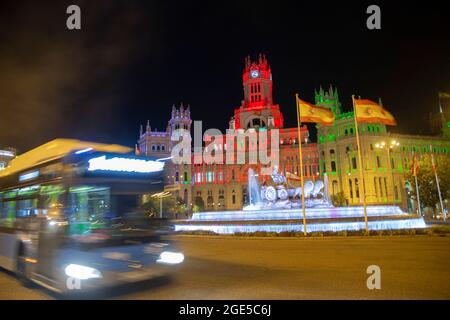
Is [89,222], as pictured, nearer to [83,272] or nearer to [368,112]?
[83,272]

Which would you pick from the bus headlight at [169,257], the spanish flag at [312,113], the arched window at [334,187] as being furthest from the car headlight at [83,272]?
the arched window at [334,187]

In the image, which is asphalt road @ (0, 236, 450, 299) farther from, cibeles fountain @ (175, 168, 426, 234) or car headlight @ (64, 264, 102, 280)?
cibeles fountain @ (175, 168, 426, 234)

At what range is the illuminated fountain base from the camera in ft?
77.5

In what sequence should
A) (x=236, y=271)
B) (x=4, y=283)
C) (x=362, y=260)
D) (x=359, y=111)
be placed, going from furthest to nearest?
(x=359, y=111) < (x=362, y=260) < (x=236, y=271) < (x=4, y=283)

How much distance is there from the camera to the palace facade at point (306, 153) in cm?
7262

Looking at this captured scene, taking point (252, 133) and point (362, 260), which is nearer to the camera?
point (362, 260)

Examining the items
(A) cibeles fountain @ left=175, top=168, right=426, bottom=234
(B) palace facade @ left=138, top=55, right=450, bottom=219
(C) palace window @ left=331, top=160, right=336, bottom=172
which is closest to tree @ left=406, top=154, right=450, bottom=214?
(B) palace facade @ left=138, top=55, right=450, bottom=219

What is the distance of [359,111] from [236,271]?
1904 cm

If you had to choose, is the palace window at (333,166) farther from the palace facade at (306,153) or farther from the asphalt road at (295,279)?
the asphalt road at (295,279)

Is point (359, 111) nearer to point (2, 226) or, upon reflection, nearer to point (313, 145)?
point (2, 226)

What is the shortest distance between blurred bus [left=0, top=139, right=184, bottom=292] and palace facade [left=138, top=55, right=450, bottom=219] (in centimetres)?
5840

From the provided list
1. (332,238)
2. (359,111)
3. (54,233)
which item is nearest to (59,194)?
(54,233)

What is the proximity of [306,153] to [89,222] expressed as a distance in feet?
281
